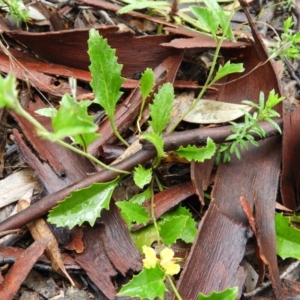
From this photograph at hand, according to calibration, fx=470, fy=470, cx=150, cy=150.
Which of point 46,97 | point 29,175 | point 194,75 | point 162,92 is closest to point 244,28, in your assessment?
point 194,75

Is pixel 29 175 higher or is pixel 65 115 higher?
pixel 65 115

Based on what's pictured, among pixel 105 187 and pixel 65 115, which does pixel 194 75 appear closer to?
pixel 105 187

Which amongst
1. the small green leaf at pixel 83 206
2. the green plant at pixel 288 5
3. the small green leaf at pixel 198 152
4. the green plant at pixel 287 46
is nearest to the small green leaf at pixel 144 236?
the small green leaf at pixel 83 206

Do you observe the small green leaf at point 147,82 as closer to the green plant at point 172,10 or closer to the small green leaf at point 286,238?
the green plant at point 172,10

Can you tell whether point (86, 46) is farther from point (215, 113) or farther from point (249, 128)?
point (249, 128)

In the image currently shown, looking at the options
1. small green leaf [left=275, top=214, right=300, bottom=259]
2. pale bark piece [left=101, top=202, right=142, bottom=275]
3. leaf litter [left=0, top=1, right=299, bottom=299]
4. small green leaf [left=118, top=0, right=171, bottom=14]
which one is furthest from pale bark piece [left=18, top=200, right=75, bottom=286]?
small green leaf [left=118, top=0, right=171, bottom=14]

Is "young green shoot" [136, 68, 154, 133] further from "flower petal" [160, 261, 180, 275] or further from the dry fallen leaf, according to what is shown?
"flower petal" [160, 261, 180, 275]
